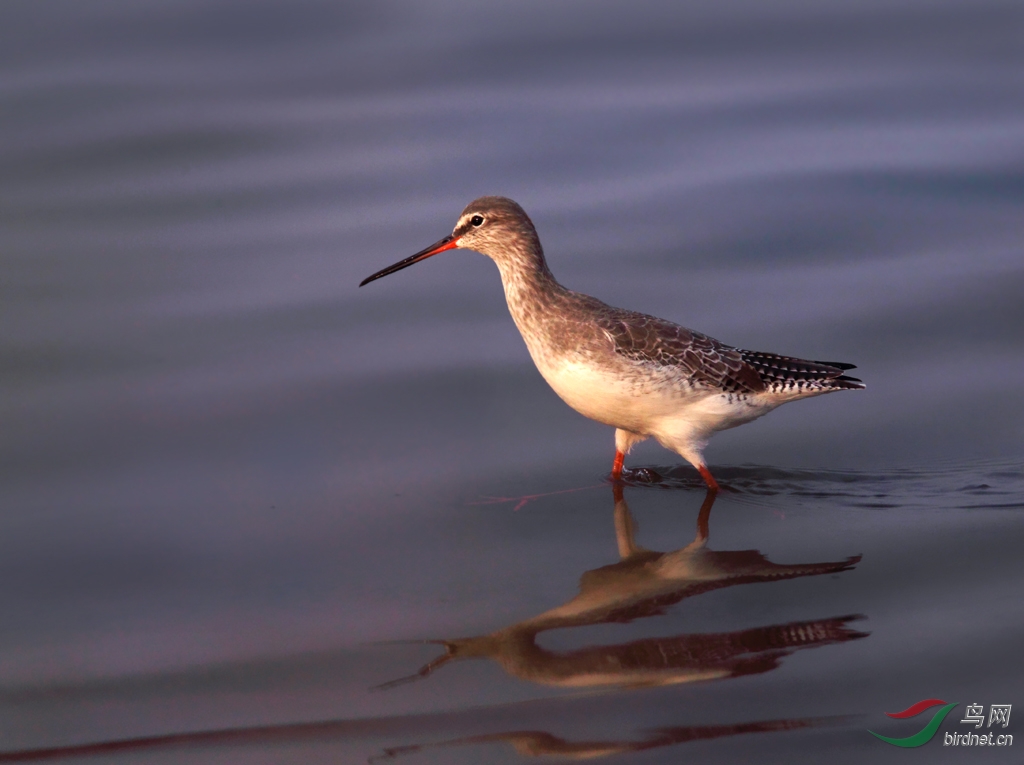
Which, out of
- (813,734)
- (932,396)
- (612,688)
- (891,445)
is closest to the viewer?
(813,734)

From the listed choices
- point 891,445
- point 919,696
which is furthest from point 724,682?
point 891,445

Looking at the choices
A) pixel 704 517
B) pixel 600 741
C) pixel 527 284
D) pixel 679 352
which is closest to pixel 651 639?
pixel 600 741

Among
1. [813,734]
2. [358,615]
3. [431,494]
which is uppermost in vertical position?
[431,494]

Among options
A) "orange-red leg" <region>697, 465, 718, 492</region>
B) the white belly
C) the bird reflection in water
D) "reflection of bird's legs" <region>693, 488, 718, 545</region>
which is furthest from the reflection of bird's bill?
the white belly

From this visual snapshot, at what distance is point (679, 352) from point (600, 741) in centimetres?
291

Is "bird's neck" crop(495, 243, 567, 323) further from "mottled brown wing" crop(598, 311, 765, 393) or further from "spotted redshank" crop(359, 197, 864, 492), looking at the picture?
"mottled brown wing" crop(598, 311, 765, 393)

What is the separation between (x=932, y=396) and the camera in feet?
23.9

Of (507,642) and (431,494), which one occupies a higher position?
(431,494)

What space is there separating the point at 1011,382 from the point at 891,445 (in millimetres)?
1243

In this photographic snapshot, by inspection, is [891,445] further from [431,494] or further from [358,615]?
[358,615]

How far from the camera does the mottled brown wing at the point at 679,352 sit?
641 centimetres

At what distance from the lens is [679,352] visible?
21.5 ft

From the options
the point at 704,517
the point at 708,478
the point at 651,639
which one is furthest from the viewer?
the point at 708,478

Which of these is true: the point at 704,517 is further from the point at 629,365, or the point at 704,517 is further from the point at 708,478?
the point at 629,365
